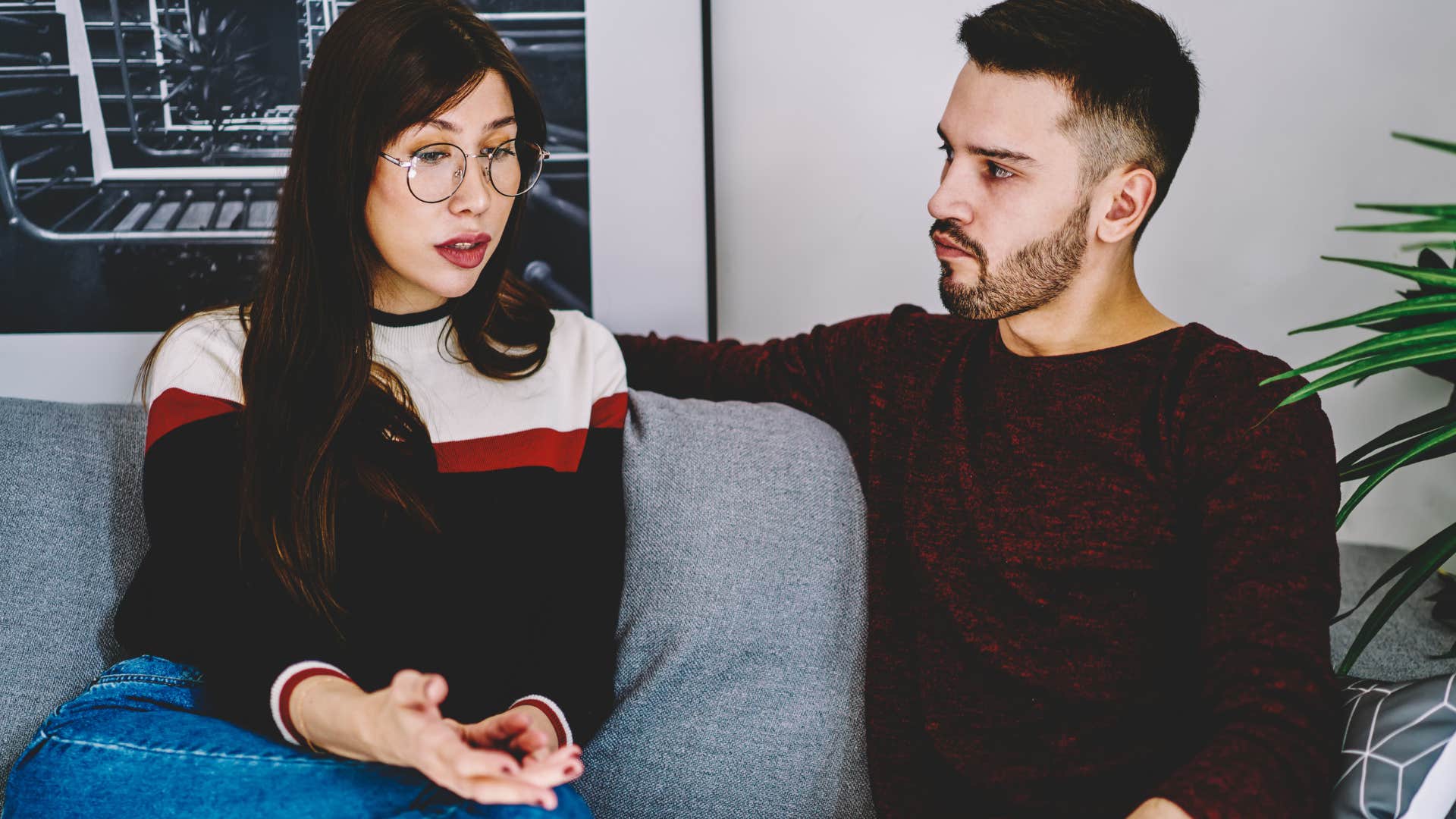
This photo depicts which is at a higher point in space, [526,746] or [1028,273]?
[1028,273]

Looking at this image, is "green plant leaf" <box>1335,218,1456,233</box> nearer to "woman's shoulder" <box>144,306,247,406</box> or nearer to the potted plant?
the potted plant

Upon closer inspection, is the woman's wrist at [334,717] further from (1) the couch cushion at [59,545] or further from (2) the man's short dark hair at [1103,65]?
(2) the man's short dark hair at [1103,65]

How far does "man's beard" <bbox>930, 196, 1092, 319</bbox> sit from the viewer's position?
1.30 meters

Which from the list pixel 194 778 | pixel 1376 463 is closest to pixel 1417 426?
pixel 1376 463

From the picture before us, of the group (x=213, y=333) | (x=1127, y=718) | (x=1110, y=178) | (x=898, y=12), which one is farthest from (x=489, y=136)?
(x=1127, y=718)

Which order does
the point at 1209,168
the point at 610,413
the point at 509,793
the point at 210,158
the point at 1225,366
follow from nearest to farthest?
1. the point at 509,793
2. the point at 1225,366
3. the point at 610,413
4. the point at 210,158
5. the point at 1209,168

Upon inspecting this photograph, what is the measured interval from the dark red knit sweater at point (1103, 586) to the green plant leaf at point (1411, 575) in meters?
0.14

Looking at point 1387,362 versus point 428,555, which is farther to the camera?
point 428,555

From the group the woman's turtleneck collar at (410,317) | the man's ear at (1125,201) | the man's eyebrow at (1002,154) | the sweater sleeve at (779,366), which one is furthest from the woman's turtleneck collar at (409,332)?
the man's ear at (1125,201)

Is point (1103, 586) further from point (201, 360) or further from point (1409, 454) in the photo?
point (201, 360)

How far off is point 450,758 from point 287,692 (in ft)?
0.99

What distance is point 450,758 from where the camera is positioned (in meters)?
0.87

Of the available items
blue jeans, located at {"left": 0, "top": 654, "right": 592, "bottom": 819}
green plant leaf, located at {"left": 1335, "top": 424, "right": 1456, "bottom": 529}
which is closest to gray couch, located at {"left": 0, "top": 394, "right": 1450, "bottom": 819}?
blue jeans, located at {"left": 0, "top": 654, "right": 592, "bottom": 819}

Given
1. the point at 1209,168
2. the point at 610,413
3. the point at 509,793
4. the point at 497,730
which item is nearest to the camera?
the point at 509,793
